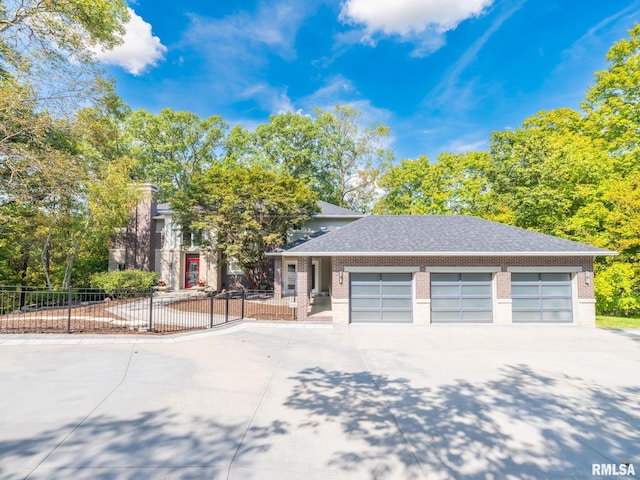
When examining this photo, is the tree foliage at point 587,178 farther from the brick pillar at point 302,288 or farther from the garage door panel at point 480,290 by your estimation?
the brick pillar at point 302,288

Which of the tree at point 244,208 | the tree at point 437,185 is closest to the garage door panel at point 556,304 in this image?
the tree at point 244,208

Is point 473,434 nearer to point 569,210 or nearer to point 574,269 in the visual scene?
point 574,269

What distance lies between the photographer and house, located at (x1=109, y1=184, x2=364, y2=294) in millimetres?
22906

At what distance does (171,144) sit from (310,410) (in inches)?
1312

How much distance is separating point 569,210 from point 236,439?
25371 mm

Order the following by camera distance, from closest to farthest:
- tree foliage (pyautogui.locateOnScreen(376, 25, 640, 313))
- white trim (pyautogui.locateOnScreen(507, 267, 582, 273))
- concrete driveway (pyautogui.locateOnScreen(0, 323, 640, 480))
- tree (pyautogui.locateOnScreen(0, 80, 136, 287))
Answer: concrete driveway (pyautogui.locateOnScreen(0, 323, 640, 480))
tree (pyautogui.locateOnScreen(0, 80, 136, 287))
white trim (pyautogui.locateOnScreen(507, 267, 582, 273))
tree foliage (pyautogui.locateOnScreen(376, 25, 640, 313))

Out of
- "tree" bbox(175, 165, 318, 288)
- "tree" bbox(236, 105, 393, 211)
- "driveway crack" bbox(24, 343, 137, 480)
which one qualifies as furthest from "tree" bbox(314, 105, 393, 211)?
"driveway crack" bbox(24, 343, 137, 480)

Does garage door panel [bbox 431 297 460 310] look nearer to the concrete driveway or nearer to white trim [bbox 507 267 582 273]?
white trim [bbox 507 267 582 273]

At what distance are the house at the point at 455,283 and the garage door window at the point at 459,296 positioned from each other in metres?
0.04

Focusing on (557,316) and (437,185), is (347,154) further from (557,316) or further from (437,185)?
(557,316)

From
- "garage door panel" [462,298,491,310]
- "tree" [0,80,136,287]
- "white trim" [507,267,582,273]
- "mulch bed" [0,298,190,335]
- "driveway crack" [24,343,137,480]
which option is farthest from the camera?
"garage door panel" [462,298,491,310]

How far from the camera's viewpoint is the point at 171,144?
1252 inches

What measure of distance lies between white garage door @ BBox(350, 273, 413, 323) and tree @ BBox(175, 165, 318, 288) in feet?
23.7

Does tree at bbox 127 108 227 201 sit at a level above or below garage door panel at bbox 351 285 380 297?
above
